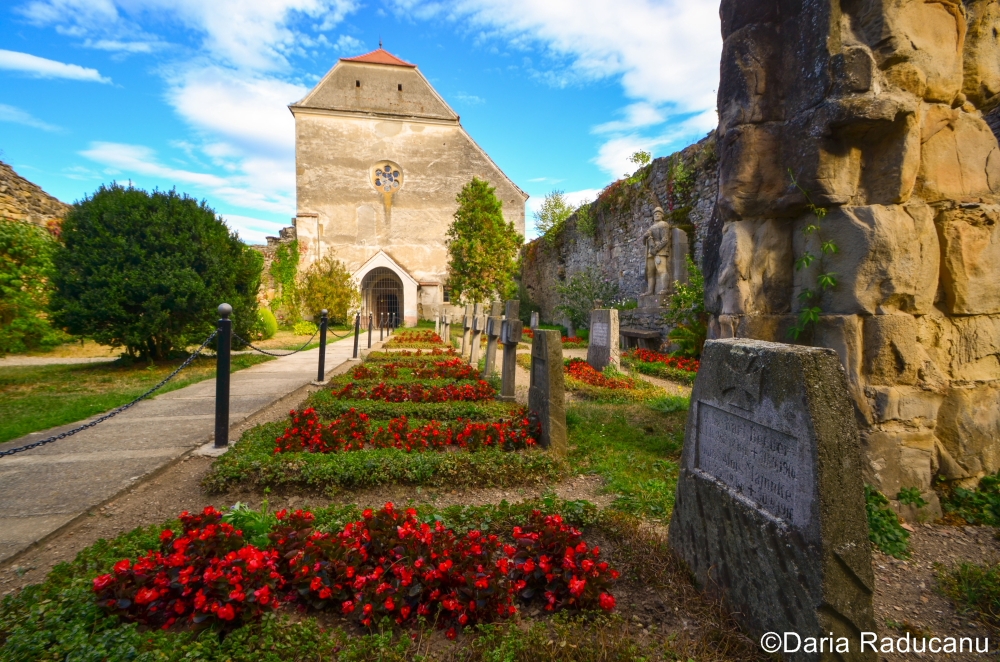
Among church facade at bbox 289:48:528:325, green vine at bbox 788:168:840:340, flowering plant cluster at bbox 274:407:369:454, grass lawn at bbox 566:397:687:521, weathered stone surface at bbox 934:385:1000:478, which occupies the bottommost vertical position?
grass lawn at bbox 566:397:687:521

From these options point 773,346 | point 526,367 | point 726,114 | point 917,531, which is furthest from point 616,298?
point 773,346

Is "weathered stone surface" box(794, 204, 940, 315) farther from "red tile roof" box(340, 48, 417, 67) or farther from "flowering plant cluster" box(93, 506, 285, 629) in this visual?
"red tile roof" box(340, 48, 417, 67)

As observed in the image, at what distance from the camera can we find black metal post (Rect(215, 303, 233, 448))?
4508 millimetres

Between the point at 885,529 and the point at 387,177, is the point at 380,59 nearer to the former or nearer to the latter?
the point at 387,177

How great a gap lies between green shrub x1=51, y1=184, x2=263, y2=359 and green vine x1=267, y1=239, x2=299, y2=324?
551 inches

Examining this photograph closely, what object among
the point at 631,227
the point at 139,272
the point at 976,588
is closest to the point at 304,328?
the point at 139,272

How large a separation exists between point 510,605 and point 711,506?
3.44ft

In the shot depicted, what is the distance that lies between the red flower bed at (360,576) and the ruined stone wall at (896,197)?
2.40 meters

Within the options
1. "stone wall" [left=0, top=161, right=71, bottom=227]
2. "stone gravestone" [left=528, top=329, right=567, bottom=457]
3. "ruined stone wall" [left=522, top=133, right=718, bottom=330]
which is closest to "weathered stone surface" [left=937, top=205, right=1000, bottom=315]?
"stone gravestone" [left=528, top=329, right=567, bottom=457]

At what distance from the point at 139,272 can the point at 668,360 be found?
10.2 meters

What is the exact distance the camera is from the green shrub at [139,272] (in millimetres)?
8586

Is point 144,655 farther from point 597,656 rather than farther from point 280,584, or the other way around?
point 597,656

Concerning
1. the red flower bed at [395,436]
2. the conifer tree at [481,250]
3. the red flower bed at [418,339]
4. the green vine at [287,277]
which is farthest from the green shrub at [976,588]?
the green vine at [287,277]

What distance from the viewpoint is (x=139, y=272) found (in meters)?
8.80
